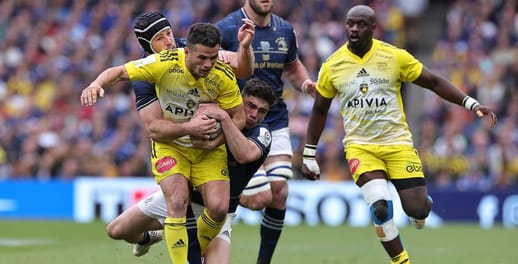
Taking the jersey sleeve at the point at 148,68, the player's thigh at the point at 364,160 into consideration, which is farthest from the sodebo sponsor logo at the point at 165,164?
the player's thigh at the point at 364,160

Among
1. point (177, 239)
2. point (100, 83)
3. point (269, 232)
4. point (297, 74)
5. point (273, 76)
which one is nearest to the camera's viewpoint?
point (100, 83)

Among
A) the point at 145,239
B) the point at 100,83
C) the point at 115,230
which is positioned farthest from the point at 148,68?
the point at 145,239

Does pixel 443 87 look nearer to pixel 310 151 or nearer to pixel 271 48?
pixel 310 151

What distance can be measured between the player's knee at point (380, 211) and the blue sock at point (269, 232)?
4.75 ft

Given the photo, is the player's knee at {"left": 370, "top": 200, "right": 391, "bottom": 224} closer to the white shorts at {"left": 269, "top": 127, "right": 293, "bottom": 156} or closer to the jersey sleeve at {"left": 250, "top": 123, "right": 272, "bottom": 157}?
the jersey sleeve at {"left": 250, "top": 123, "right": 272, "bottom": 157}

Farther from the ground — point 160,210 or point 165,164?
point 165,164

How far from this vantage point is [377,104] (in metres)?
10.9

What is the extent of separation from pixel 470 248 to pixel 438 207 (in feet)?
16.6

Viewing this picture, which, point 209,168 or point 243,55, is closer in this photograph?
point 209,168

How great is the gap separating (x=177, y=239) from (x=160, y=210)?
0.93 metres

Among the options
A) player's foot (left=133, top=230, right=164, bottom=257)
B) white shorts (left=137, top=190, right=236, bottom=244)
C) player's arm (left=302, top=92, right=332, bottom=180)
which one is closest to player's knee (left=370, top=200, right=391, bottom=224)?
player's arm (left=302, top=92, right=332, bottom=180)

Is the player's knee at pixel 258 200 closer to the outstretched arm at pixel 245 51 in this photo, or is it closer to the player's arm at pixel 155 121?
the outstretched arm at pixel 245 51

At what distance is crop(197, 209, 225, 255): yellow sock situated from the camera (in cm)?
1002

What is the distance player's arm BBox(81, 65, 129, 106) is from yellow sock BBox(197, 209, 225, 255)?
1.46 metres
